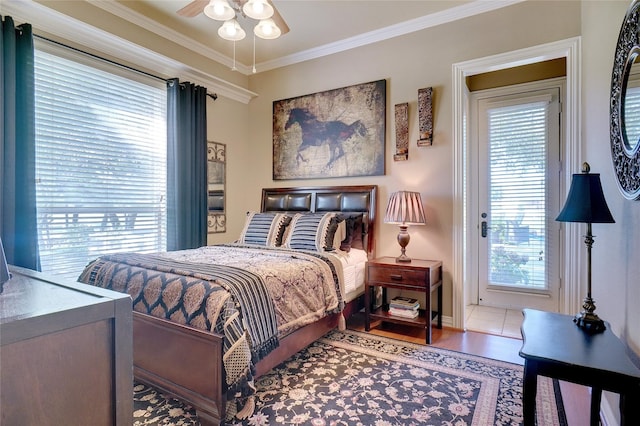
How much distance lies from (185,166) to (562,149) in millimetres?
A: 4061

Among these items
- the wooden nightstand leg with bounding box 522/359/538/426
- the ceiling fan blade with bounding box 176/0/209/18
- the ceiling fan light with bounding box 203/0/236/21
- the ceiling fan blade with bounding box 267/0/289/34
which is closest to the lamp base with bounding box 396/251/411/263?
the wooden nightstand leg with bounding box 522/359/538/426

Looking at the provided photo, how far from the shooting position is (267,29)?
239 centimetres

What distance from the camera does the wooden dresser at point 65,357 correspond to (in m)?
0.65

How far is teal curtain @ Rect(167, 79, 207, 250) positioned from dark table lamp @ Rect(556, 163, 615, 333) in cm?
336

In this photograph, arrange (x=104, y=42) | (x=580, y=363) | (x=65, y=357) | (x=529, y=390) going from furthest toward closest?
(x=104, y=42), (x=529, y=390), (x=580, y=363), (x=65, y=357)

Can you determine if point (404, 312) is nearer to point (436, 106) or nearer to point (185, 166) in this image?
point (436, 106)

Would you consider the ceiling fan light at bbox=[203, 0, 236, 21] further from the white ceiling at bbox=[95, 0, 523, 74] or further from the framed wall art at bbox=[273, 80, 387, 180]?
the framed wall art at bbox=[273, 80, 387, 180]

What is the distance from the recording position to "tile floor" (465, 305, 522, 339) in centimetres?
318

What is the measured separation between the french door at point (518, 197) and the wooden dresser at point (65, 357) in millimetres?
3938

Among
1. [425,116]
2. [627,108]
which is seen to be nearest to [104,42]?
[425,116]

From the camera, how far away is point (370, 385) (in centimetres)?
215

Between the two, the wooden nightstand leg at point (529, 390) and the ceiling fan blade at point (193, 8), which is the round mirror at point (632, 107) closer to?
the wooden nightstand leg at point (529, 390)

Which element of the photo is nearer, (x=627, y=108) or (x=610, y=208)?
(x=627, y=108)

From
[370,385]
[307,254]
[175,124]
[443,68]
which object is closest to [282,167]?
[175,124]
